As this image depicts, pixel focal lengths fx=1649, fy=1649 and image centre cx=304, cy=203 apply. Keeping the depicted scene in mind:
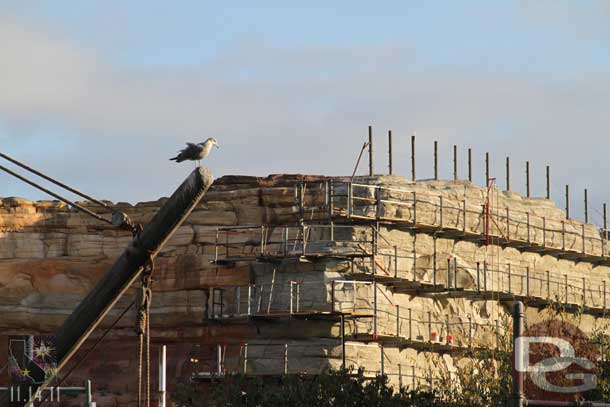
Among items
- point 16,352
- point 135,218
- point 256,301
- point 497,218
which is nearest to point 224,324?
point 256,301

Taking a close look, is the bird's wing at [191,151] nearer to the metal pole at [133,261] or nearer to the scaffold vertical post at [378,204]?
the metal pole at [133,261]

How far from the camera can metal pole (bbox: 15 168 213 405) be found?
27.9m

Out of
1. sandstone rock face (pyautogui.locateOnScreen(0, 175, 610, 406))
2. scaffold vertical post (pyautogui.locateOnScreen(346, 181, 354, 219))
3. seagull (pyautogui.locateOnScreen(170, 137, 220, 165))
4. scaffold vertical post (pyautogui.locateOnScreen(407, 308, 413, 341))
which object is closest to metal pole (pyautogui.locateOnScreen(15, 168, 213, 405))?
seagull (pyautogui.locateOnScreen(170, 137, 220, 165))

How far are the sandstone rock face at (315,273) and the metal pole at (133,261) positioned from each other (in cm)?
3505

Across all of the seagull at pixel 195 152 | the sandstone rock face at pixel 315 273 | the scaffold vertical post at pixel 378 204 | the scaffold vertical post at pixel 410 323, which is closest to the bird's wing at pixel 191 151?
the seagull at pixel 195 152

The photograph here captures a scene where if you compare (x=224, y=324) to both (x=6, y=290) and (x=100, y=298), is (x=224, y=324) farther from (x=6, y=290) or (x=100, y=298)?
(x=100, y=298)

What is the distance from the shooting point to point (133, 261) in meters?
29.4

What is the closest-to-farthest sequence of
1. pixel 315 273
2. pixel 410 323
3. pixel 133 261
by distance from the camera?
pixel 133 261, pixel 410 323, pixel 315 273

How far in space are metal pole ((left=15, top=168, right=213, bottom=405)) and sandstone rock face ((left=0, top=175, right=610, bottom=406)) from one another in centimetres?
3505

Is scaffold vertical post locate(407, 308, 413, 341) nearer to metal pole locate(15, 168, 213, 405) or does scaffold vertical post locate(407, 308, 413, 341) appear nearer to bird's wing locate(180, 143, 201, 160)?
metal pole locate(15, 168, 213, 405)

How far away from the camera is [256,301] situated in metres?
71.4

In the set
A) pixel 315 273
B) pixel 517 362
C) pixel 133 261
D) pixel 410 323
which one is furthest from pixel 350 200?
pixel 517 362

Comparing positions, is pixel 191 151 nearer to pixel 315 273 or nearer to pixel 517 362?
pixel 517 362

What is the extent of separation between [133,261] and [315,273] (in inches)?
1602
